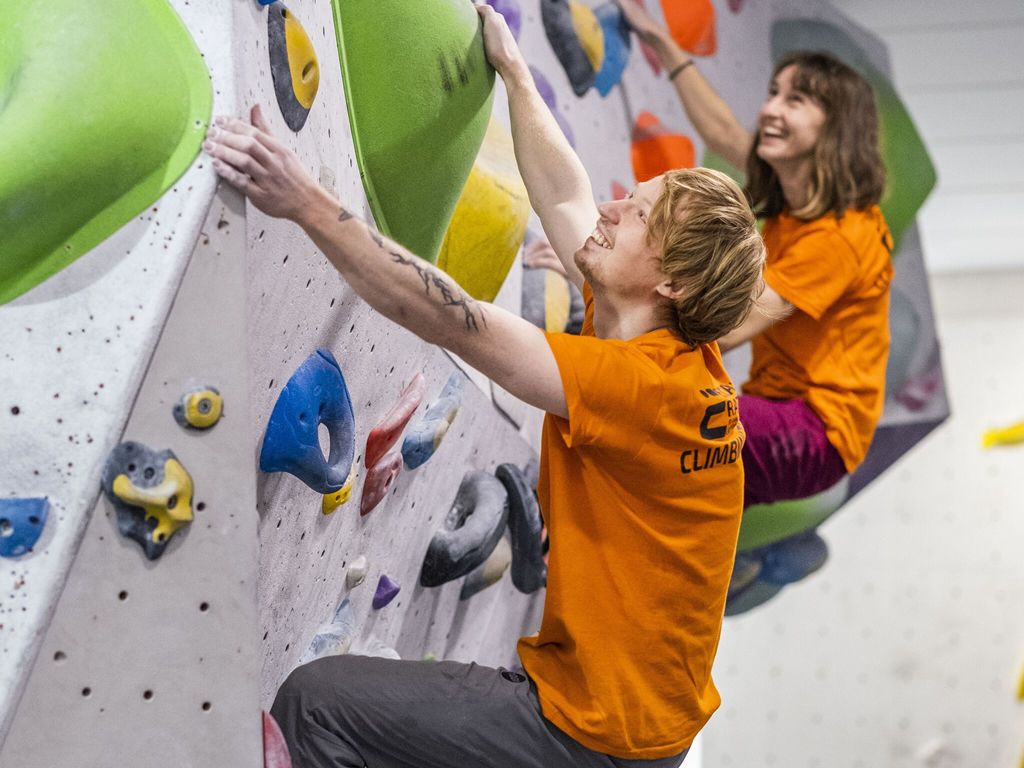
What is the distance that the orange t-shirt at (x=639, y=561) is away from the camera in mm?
1389

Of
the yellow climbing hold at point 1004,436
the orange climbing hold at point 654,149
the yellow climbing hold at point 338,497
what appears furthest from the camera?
the yellow climbing hold at point 1004,436

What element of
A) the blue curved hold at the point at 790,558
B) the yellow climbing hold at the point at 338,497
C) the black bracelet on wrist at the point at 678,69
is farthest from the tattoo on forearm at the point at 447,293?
the blue curved hold at the point at 790,558

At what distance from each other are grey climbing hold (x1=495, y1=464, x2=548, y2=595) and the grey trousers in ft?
2.01

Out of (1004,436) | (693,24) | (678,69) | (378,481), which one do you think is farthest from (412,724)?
(1004,436)

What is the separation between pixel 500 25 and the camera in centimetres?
176

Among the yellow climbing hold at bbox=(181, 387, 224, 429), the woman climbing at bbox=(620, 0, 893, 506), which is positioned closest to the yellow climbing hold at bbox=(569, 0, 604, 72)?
the woman climbing at bbox=(620, 0, 893, 506)

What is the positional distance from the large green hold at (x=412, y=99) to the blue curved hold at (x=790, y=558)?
5.52ft

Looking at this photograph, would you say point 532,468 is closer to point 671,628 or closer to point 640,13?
point 671,628

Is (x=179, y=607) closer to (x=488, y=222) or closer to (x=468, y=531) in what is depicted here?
(x=468, y=531)

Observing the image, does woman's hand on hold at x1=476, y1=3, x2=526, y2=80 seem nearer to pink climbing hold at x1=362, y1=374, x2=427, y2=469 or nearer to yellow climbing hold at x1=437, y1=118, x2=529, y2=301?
yellow climbing hold at x1=437, y1=118, x2=529, y2=301

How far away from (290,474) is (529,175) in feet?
1.94

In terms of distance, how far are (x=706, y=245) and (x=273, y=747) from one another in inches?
27.7

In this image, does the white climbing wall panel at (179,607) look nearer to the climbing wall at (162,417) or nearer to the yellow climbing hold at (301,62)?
the climbing wall at (162,417)

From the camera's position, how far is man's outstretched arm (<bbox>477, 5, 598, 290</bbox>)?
1.75 m
